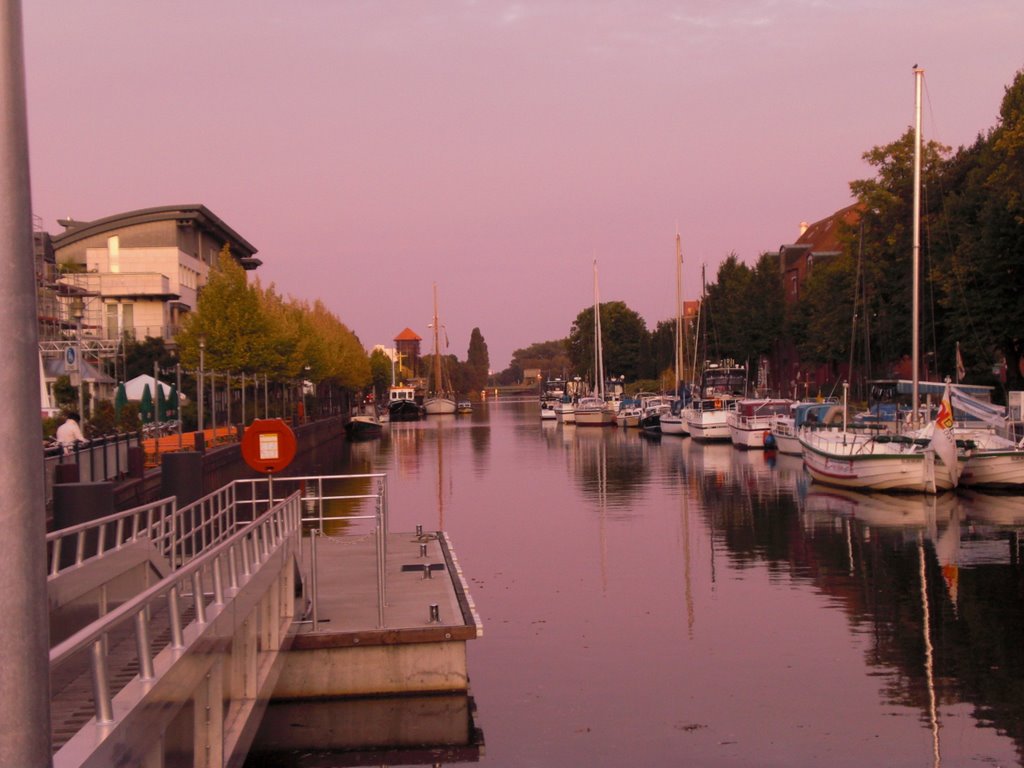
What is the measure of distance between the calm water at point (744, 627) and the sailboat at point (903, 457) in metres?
0.71

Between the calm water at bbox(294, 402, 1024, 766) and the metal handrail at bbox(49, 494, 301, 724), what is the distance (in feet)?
10.4

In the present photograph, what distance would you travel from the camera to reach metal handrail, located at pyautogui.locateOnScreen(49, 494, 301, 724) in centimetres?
505

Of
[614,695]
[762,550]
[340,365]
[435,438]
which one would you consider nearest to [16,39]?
[614,695]

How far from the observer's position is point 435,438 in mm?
82312

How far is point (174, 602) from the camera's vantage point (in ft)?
21.2

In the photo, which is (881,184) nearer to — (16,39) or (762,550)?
(762,550)

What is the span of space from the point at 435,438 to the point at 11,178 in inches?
3091

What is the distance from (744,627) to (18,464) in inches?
592

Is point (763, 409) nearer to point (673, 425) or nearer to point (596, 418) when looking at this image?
point (673, 425)

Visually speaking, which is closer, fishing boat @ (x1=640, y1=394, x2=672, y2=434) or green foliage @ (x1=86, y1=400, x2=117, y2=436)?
green foliage @ (x1=86, y1=400, x2=117, y2=436)

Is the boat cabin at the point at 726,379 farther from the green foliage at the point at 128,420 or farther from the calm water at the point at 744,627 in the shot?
the green foliage at the point at 128,420

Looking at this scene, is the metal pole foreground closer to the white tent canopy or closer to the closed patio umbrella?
the closed patio umbrella

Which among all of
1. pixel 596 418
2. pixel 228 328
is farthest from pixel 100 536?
pixel 596 418

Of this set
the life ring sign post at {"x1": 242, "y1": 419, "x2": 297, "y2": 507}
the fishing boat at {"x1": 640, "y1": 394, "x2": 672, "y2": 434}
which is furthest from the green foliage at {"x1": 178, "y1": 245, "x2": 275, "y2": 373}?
the life ring sign post at {"x1": 242, "y1": 419, "x2": 297, "y2": 507}
